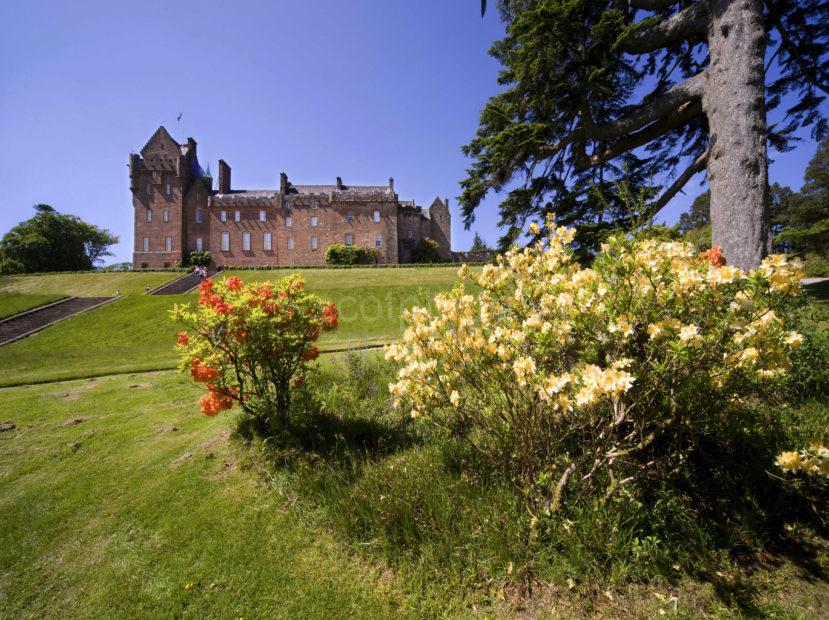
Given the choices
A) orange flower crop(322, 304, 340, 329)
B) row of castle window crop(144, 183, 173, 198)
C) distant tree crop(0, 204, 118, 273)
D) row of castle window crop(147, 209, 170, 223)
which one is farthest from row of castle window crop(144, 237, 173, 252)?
orange flower crop(322, 304, 340, 329)

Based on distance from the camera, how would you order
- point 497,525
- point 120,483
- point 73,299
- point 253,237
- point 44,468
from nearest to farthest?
1. point 497,525
2. point 120,483
3. point 44,468
4. point 73,299
5. point 253,237

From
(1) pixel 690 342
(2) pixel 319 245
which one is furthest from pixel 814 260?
(2) pixel 319 245

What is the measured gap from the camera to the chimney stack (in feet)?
139

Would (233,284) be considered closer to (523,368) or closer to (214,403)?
(214,403)

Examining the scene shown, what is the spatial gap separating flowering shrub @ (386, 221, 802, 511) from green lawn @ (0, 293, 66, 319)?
28.2 m

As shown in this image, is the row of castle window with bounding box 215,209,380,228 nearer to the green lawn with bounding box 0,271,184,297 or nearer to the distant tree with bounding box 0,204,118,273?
the green lawn with bounding box 0,271,184,297

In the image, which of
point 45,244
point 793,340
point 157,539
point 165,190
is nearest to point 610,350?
point 793,340

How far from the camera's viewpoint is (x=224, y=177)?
42.8 meters

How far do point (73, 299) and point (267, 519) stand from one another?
2925 cm

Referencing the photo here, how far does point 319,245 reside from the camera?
41.8 meters

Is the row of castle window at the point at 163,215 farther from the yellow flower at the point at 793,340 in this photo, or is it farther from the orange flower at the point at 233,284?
the yellow flower at the point at 793,340

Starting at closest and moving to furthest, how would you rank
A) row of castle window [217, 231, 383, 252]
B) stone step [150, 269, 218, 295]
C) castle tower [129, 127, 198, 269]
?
1. stone step [150, 269, 218, 295]
2. castle tower [129, 127, 198, 269]
3. row of castle window [217, 231, 383, 252]

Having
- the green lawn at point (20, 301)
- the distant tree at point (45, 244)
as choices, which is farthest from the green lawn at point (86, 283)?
the distant tree at point (45, 244)

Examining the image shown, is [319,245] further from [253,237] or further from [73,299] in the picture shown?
[73,299]
